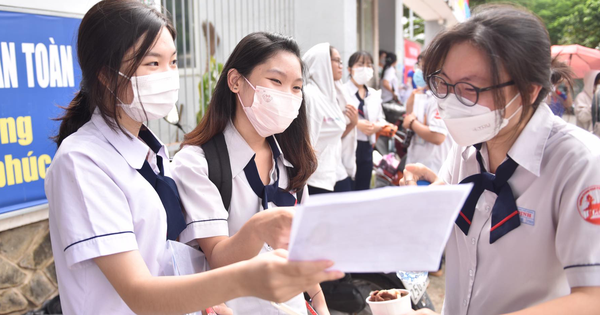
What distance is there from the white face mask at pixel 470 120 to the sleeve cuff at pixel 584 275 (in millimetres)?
424

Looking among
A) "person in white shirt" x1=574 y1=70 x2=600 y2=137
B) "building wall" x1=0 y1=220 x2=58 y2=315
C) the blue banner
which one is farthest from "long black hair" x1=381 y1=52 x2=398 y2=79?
"building wall" x1=0 y1=220 x2=58 y2=315

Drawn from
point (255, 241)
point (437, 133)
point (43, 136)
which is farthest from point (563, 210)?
point (437, 133)

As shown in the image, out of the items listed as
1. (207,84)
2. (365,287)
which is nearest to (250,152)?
(365,287)

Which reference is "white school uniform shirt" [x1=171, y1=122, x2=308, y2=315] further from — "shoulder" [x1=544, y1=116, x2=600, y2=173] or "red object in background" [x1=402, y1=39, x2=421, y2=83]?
"red object in background" [x1=402, y1=39, x2=421, y2=83]

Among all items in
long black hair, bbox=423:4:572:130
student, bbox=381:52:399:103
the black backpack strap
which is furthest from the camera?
student, bbox=381:52:399:103

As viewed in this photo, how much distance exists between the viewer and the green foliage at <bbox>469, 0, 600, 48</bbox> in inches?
684

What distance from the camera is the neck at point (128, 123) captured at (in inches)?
56.9

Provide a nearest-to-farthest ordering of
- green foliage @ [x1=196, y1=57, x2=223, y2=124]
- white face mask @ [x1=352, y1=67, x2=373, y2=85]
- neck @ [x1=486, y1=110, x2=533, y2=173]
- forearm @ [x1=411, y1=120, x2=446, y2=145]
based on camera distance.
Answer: neck @ [x1=486, y1=110, x2=533, y2=173] → green foliage @ [x1=196, y1=57, x2=223, y2=124] → forearm @ [x1=411, y1=120, x2=446, y2=145] → white face mask @ [x1=352, y1=67, x2=373, y2=85]

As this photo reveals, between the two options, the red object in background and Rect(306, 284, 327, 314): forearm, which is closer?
Rect(306, 284, 327, 314): forearm

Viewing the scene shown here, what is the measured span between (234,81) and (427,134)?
322 cm

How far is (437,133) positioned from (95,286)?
3.91m

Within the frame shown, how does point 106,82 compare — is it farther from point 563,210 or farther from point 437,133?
point 437,133

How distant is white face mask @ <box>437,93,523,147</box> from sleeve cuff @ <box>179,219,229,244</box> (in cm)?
80

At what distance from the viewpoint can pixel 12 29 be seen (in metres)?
2.67
